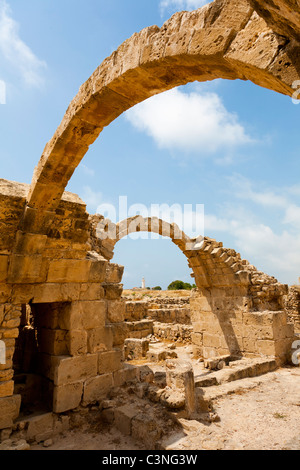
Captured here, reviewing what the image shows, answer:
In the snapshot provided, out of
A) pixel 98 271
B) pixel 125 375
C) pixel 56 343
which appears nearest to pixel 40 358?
pixel 56 343

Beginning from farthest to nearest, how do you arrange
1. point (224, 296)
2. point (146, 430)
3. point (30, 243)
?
1. point (224, 296)
2. point (30, 243)
3. point (146, 430)

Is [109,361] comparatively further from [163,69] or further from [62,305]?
[163,69]

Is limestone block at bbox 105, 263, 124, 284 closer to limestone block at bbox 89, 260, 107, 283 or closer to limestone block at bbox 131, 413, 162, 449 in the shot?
limestone block at bbox 89, 260, 107, 283

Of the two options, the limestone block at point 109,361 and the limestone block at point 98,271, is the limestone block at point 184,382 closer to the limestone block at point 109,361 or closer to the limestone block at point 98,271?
the limestone block at point 109,361

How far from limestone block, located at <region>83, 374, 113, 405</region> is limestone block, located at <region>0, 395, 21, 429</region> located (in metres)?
0.97

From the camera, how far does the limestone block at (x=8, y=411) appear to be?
3.68 metres

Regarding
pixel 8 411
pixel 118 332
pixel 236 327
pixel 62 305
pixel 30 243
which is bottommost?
pixel 8 411

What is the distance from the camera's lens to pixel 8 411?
12.2ft

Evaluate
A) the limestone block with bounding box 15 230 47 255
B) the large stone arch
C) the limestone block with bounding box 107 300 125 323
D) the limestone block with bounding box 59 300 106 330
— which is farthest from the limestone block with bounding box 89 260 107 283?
the large stone arch

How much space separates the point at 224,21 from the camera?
79.0 inches

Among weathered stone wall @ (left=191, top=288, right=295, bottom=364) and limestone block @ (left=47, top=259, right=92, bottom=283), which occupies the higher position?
limestone block @ (left=47, top=259, right=92, bottom=283)

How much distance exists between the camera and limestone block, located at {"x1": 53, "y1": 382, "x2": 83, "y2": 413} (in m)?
4.08

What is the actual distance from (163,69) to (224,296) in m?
7.14
